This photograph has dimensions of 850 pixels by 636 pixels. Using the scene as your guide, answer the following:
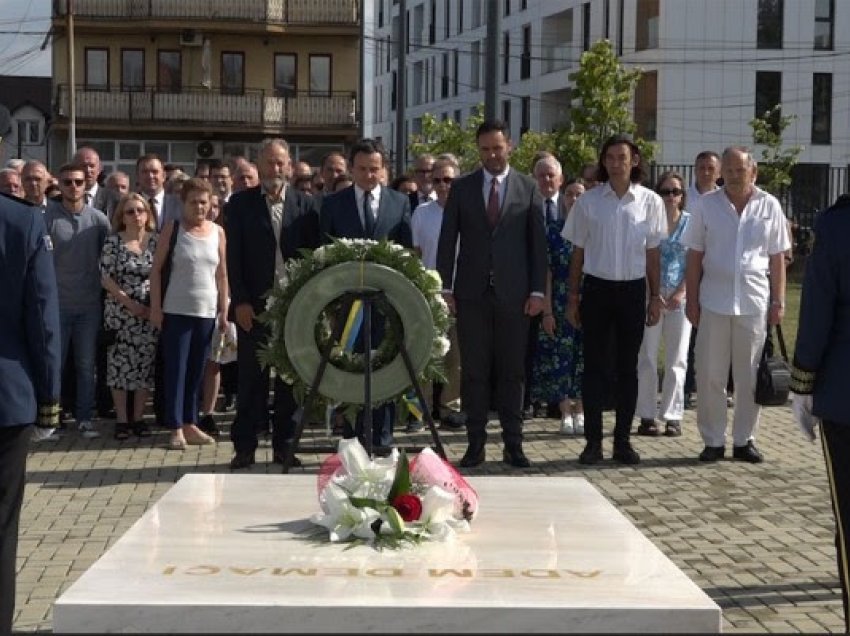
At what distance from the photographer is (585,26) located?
6869 cm

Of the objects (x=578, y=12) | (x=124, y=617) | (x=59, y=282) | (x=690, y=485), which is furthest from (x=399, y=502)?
(x=578, y=12)

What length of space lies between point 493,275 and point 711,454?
2301mm

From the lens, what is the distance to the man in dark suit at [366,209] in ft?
41.4

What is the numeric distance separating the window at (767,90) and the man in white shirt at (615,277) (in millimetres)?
51220

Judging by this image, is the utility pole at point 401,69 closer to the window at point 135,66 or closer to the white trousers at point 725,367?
the white trousers at point 725,367

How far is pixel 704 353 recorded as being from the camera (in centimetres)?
1296

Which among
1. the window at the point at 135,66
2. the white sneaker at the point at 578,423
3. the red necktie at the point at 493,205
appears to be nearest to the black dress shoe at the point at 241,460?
the red necktie at the point at 493,205

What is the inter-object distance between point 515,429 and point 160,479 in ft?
8.90

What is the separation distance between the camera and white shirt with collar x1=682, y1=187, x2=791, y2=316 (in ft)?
41.7

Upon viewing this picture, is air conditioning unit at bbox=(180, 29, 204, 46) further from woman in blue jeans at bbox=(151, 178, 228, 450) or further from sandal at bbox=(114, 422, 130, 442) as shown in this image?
woman in blue jeans at bbox=(151, 178, 228, 450)

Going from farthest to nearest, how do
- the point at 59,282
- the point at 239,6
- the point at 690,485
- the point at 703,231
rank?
the point at 239,6 < the point at 59,282 < the point at 703,231 < the point at 690,485

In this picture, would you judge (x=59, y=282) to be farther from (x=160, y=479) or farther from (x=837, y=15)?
(x=837, y=15)

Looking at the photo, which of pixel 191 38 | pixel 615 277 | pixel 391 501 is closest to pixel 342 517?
pixel 391 501

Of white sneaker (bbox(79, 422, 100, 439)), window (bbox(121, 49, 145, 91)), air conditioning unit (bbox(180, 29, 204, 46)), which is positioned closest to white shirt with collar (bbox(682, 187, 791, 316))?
white sneaker (bbox(79, 422, 100, 439))
